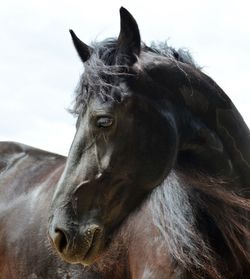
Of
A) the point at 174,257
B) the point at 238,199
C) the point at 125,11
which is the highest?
the point at 125,11

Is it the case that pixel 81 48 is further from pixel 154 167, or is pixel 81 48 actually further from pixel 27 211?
pixel 27 211

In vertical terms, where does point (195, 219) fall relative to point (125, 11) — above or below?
below

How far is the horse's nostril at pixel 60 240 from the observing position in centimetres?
269

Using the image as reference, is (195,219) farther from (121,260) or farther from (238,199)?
(121,260)

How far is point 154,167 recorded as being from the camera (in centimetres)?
287

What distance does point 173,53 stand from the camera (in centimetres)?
323

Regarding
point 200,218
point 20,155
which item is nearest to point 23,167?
point 20,155

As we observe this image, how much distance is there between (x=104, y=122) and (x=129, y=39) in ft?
1.51

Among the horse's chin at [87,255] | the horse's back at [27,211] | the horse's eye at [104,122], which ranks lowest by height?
the horse's back at [27,211]

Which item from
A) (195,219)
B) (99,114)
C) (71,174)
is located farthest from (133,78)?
(195,219)

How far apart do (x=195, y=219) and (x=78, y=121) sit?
2.63ft

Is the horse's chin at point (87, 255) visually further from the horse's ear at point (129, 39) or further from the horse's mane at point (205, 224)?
the horse's ear at point (129, 39)

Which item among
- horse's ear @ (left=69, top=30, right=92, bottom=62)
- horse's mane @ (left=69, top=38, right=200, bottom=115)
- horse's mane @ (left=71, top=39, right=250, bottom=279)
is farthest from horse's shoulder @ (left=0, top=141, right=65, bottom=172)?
horse's mane @ (left=69, top=38, right=200, bottom=115)

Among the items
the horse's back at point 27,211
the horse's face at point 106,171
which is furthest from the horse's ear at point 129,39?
the horse's back at point 27,211
